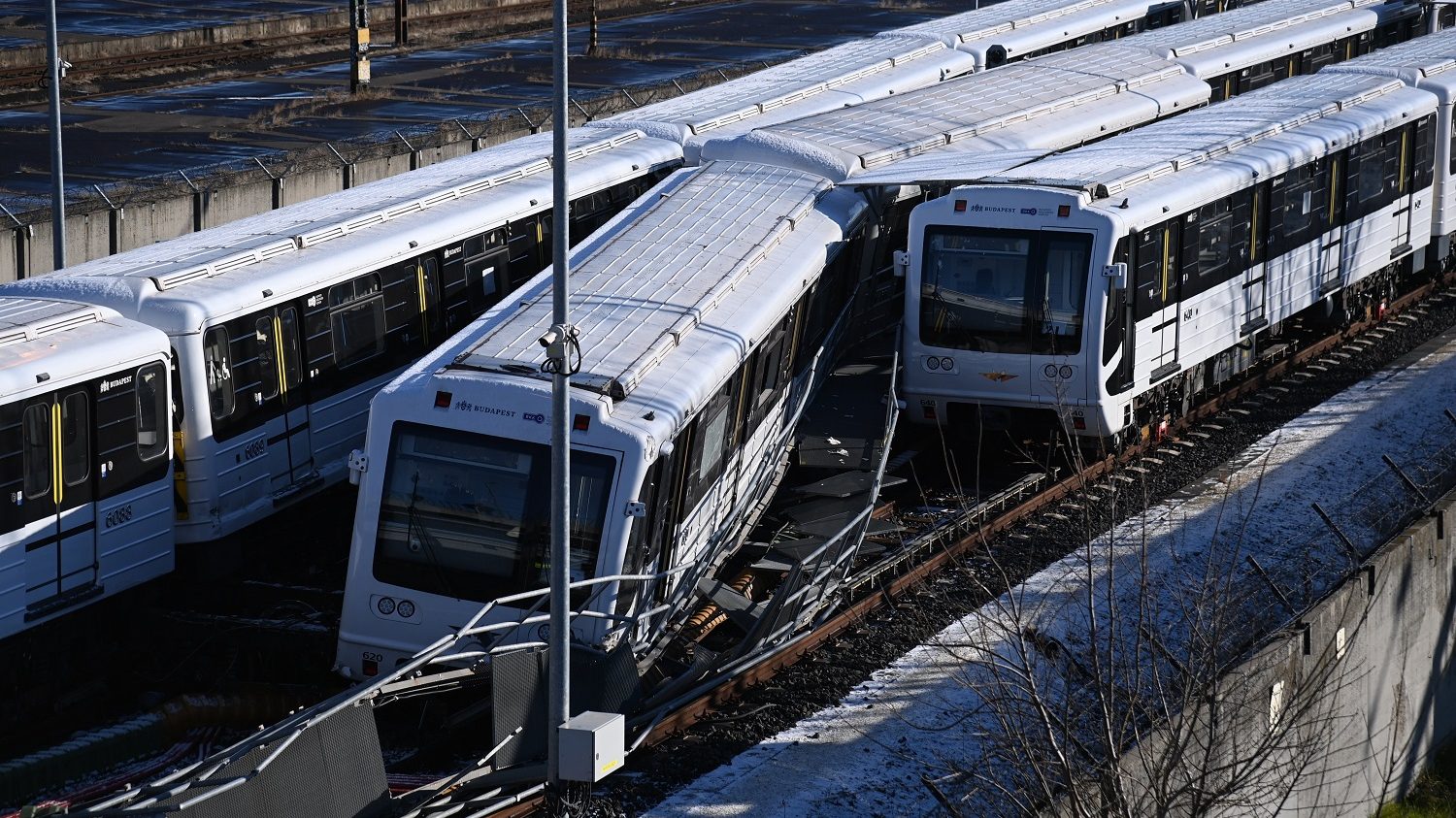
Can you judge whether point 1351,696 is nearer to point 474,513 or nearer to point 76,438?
point 474,513

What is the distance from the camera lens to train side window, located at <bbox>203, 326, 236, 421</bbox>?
17328mm

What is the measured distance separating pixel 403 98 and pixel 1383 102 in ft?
76.6

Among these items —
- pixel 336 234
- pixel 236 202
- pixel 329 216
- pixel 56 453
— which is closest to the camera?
pixel 56 453

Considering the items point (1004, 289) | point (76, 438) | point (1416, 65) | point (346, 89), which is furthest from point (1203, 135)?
point (346, 89)

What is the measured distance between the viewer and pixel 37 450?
1543 centimetres

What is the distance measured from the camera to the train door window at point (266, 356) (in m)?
18.0

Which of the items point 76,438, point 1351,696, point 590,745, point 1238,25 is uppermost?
point 1238,25

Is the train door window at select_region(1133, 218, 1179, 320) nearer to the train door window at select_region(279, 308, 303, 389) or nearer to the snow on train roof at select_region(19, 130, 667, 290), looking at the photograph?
the snow on train roof at select_region(19, 130, 667, 290)

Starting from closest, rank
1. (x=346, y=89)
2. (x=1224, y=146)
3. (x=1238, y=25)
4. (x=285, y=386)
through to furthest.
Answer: (x=285, y=386)
(x=1224, y=146)
(x=1238, y=25)
(x=346, y=89)

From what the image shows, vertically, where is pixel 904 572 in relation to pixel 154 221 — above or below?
below

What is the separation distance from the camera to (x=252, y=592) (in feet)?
59.5

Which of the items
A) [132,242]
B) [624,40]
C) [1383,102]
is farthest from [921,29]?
[624,40]

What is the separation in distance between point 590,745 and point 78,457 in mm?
5389

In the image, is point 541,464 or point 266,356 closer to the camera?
point 541,464
